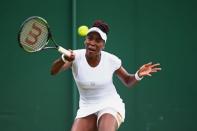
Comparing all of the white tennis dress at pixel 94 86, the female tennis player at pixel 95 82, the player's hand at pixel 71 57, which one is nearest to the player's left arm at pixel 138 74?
the female tennis player at pixel 95 82

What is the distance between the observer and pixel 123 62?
773cm

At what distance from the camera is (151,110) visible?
7855 mm

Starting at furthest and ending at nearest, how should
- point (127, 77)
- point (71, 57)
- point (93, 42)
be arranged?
point (127, 77) → point (93, 42) → point (71, 57)

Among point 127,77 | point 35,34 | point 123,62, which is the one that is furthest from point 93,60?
point 123,62

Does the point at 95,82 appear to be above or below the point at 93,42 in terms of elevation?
below

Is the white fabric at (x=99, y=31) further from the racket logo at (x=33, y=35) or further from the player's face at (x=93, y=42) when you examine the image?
the racket logo at (x=33, y=35)

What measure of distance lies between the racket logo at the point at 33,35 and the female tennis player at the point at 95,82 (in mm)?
350

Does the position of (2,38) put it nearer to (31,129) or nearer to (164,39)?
(31,129)

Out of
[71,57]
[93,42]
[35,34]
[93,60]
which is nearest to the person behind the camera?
[71,57]

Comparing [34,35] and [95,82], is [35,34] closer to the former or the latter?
[34,35]

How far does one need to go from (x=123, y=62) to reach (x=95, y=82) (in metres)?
2.16

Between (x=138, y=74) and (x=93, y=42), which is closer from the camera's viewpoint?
(x=93, y=42)

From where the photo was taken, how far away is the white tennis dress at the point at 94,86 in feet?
18.5

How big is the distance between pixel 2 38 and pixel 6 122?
3.51 ft
